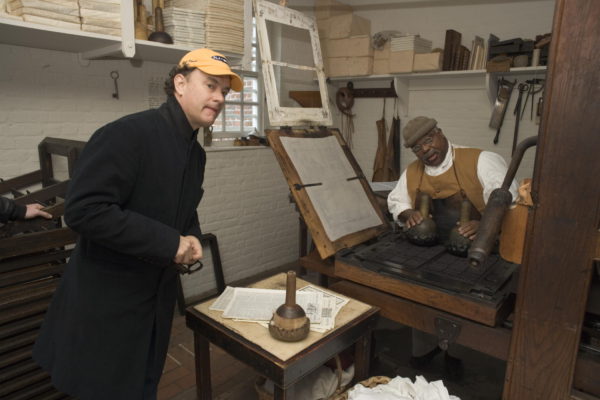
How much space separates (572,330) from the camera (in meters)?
1.12

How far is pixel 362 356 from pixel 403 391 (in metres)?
0.24

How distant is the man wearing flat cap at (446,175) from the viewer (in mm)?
2357

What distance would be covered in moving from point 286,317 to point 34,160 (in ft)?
7.14

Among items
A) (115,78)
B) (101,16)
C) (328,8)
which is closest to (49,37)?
(101,16)

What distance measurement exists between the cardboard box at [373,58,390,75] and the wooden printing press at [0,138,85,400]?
3.07 metres

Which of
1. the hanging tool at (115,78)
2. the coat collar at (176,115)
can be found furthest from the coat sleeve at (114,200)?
the hanging tool at (115,78)

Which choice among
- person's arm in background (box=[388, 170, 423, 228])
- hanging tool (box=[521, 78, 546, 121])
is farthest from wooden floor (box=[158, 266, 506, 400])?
hanging tool (box=[521, 78, 546, 121])

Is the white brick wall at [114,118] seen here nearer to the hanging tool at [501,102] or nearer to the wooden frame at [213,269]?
the wooden frame at [213,269]

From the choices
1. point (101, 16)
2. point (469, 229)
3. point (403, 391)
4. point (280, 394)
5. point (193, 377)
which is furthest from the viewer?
point (193, 377)

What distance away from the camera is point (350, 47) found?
426 cm

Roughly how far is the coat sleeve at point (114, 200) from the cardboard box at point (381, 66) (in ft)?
10.8

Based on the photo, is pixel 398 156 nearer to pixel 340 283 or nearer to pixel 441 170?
pixel 441 170

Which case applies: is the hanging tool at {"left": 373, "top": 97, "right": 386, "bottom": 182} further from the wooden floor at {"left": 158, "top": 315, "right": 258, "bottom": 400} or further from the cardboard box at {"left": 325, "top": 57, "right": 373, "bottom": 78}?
the wooden floor at {"left": 158, "top": 315, "right": 258, "bottom": 400}

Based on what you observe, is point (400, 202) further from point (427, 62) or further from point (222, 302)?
point (427, 62)
